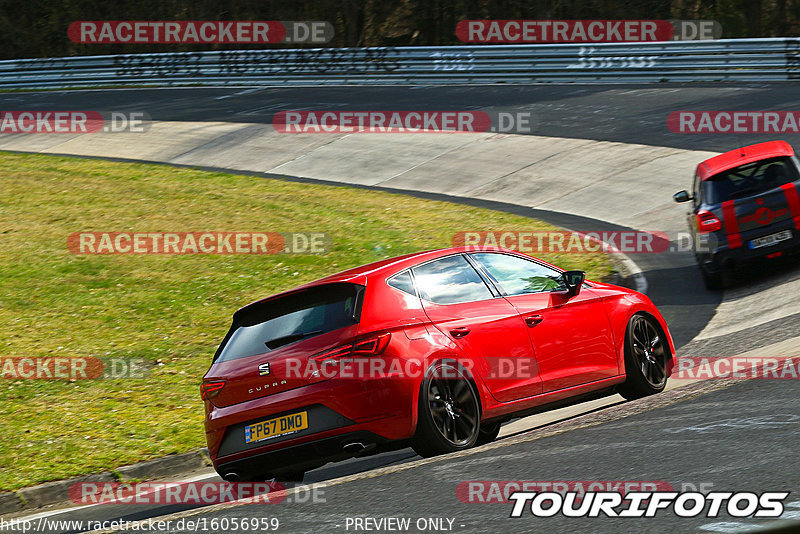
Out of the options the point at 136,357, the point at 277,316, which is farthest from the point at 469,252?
the point at 136,357

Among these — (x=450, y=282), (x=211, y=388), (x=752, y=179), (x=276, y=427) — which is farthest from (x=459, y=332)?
(x=752, y=179)

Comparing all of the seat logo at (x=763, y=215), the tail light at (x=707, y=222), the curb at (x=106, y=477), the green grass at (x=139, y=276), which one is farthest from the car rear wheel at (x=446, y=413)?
the seat logo at (x=763, y=215)

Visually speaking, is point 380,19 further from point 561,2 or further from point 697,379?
point 697,379

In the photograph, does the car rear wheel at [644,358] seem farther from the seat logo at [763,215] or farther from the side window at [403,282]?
the seat logo at [763,215]

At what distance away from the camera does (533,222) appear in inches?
706

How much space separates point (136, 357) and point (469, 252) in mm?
5122

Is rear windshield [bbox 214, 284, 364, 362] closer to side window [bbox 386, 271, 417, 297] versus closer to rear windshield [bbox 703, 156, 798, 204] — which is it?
side window [bbox 386, 271, 417, 297]

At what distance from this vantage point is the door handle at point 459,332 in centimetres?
693

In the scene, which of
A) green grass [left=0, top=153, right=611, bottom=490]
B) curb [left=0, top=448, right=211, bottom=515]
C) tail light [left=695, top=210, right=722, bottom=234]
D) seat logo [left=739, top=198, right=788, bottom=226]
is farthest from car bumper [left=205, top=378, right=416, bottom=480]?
seat logo [left=739, top=198, right=788, bottom=226]

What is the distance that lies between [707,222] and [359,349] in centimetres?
790

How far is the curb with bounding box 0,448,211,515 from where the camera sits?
303 inches

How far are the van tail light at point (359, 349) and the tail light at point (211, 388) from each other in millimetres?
869

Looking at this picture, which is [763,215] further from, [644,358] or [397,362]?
[397,362]

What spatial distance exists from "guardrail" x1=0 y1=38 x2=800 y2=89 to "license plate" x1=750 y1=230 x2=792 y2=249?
13.3 meters
